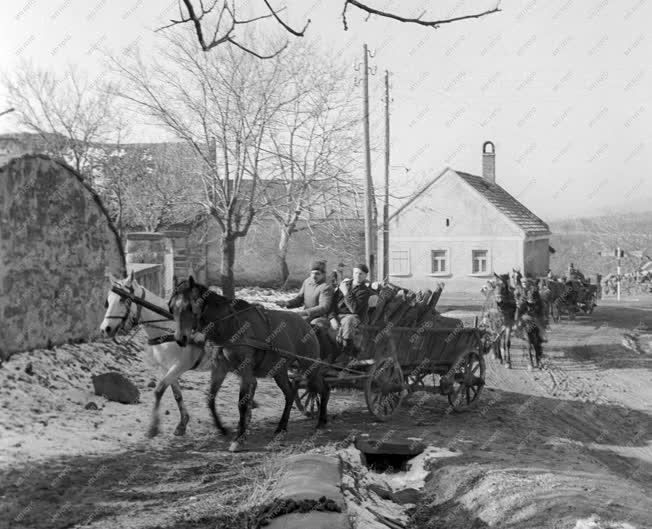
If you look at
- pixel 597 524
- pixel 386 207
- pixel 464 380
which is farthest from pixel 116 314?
pixel 386 207

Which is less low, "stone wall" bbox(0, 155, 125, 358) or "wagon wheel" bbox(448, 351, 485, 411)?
"stone wall" bbox(0, 155, 125, 358)

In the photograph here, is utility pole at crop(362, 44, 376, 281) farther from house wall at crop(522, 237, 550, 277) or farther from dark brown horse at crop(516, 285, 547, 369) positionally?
house wall at crop(522, 237, 550, 277)

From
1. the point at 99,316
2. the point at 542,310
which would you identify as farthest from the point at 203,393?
the point at 542,310

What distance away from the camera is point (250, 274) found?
39625 millimetres

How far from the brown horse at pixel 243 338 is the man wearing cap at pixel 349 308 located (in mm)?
618

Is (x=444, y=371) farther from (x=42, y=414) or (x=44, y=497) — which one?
(x=44, y=497)

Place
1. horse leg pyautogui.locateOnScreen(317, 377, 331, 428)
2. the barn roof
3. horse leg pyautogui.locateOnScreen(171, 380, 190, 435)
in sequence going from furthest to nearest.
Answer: the barn roof < horse leg pyautogui.locateOnScreen(317, 377, 331, 428) < horse leg pyautogui.locateOnScreen(171, 380, 190, 435)

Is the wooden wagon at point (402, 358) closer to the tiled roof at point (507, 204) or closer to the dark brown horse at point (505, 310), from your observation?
the dark brown horse at point (505, 310)

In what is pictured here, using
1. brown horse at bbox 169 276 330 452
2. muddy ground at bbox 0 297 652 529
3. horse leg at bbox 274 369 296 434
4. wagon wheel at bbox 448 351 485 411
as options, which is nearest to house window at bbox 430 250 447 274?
muddy ground at bbox 0 297 652 529

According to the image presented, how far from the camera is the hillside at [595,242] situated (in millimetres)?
68931

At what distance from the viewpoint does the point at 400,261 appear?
40.2 metres

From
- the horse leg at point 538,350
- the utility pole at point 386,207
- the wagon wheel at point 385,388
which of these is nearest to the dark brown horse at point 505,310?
the horse leg at point 538,350

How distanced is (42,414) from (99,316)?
335cm

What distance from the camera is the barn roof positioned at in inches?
1490
